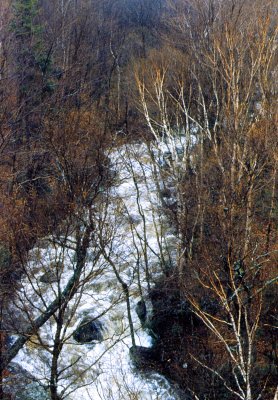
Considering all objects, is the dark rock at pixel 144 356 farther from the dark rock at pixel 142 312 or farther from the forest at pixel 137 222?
the dark rock at pixel 142 312

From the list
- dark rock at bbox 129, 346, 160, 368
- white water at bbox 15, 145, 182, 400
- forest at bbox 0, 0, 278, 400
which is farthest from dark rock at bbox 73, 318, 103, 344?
dark rock at bbox 129, 346, 160, 368

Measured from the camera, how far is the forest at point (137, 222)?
37.8 feet

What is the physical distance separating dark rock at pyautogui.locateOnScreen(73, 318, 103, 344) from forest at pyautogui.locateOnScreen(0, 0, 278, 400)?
0.24ft

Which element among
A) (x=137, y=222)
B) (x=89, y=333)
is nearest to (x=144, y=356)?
(x=89, y=333)

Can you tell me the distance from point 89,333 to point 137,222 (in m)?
6.37

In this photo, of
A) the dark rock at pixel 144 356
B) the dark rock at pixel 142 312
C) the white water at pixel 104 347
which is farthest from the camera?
the dark rock at pixel 142 312

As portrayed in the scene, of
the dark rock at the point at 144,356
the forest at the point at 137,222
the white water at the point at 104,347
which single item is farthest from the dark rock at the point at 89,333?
the dark rock at the point at 144,356

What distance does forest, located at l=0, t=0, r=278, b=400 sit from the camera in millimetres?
11508

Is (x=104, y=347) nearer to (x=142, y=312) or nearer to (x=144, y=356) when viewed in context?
(x=144, y=356)

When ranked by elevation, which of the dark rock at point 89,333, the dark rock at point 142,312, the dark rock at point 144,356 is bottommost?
the dark rock at point 144,356

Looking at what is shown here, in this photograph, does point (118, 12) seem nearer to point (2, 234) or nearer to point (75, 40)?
point (75, 40)

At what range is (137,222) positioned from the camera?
20516mm

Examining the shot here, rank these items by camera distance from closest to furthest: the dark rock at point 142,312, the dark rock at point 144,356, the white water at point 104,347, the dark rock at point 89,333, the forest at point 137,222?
1. the forest at point 137,222
2. the white water at point 104,347
3. the dark rock at point 144,356
4. the dark rock at point 89,333
5. the dark rock at point 142,312

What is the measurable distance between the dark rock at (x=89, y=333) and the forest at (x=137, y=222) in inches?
2.9
